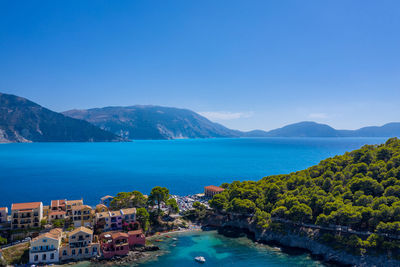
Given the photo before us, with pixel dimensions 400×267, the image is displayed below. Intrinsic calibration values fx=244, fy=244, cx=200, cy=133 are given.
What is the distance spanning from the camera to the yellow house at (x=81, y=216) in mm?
51062

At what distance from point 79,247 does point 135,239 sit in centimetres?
979

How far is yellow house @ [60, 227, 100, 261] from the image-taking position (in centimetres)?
4203

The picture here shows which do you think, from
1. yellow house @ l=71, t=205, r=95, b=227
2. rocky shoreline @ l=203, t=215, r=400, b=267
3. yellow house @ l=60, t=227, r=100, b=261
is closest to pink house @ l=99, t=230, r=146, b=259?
yellow house @ l=60, t=227, r=100, b=261

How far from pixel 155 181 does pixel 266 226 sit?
220 feet

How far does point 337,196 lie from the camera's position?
54375 mm

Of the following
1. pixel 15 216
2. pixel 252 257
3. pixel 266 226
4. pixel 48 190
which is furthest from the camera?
pixel 48 190

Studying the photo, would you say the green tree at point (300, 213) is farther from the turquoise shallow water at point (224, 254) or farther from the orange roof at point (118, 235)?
the orange roof at point (118, 235)

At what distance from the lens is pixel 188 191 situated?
9281 centimetres

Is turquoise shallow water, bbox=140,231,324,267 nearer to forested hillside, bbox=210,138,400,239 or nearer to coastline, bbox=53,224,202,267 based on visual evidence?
coastline, bbox=53,224,202,267

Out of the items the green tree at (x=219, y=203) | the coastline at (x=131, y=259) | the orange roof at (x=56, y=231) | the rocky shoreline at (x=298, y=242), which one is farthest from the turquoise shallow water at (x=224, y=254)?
the orange roof at (x=56, y=231)

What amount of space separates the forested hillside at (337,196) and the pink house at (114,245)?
24.7m

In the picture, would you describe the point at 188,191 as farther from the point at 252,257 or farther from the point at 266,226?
the point at 252,257

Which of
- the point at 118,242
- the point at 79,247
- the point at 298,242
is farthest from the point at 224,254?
the point at 79,247

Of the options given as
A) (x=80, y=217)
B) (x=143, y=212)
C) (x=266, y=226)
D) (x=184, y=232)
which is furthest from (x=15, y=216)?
(x=266, y=226)
